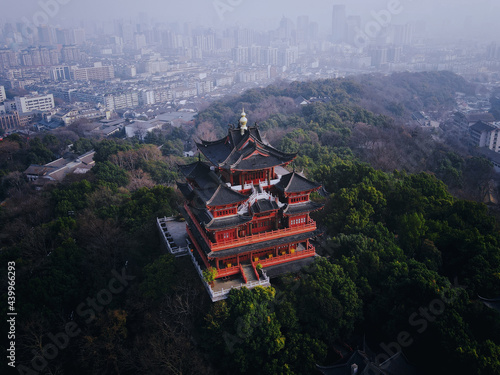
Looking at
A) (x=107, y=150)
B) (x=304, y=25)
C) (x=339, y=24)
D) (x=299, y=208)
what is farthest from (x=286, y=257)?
Answer: (x=304, y=25)

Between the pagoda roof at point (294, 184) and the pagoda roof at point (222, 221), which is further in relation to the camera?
the pagoda roof at point (294, 184)

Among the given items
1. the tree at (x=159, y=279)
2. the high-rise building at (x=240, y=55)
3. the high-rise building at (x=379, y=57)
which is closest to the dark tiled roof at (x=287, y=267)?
the tree at (x=159, y=279)

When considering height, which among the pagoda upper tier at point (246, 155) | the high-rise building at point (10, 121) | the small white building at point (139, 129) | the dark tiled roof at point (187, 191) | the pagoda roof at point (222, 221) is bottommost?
the high-rise building at point (10, 121)

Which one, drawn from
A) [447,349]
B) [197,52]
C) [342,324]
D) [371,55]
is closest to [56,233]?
[342,324]

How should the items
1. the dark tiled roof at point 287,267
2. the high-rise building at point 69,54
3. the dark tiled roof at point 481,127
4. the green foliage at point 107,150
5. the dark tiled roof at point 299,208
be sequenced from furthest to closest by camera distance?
the high-rise building at point 69,54 < the dark tiled roof at point 481,127 < the green foliage at point 107,150 < the dark tiled roof at point 287,267 < the dark tiled roof at point 299,208

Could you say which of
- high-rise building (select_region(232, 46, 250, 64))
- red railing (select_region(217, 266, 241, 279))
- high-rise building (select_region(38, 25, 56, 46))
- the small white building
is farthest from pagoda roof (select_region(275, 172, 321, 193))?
high-rise building (select_region(38, 25, 56, 46))

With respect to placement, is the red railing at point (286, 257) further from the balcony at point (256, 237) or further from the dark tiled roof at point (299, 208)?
Result: the dark tiled roof at point (299, 208)

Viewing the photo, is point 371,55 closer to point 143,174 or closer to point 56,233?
point 143,174
